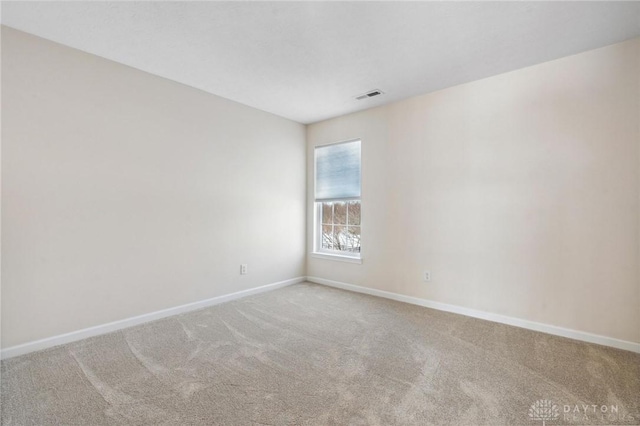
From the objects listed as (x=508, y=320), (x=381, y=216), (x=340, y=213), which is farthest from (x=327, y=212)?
(x=508, y=320)

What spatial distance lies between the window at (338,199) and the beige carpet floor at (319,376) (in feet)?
5.41

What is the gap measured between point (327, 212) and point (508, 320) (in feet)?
9.10

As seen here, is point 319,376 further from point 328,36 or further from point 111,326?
point 328,36

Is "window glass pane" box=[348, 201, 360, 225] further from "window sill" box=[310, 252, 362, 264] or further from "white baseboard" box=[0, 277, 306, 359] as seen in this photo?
"white baseboard" box=[0, 277, 306, 359]

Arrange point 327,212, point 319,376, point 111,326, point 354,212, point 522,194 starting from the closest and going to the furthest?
point 319,376 → point 111,326 → point 522,194 → point 354,212 → point 327,212

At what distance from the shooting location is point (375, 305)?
359 centimetres

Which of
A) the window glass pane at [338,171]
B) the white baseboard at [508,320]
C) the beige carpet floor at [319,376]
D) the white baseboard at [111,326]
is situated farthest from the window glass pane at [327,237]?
the beige carpet floor at [319,376]

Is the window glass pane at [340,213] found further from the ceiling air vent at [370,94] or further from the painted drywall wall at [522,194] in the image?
the ceiling air vent at [370,94]

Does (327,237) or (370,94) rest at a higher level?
(370,94)

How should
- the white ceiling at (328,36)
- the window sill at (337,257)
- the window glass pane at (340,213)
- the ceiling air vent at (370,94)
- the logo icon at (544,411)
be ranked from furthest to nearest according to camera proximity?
the window glass pane at (340,213) < the window sill at (337,257) < the ceiling air vent at (370,94) < the white ceiling at (328,36) < the logo icon at (544,411)

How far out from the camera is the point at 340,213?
4.57 meters

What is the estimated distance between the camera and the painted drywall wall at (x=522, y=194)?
248cm

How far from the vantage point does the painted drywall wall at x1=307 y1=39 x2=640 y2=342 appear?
2484mm

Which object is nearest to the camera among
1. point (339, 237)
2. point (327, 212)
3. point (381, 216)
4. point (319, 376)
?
point (319, 376)
